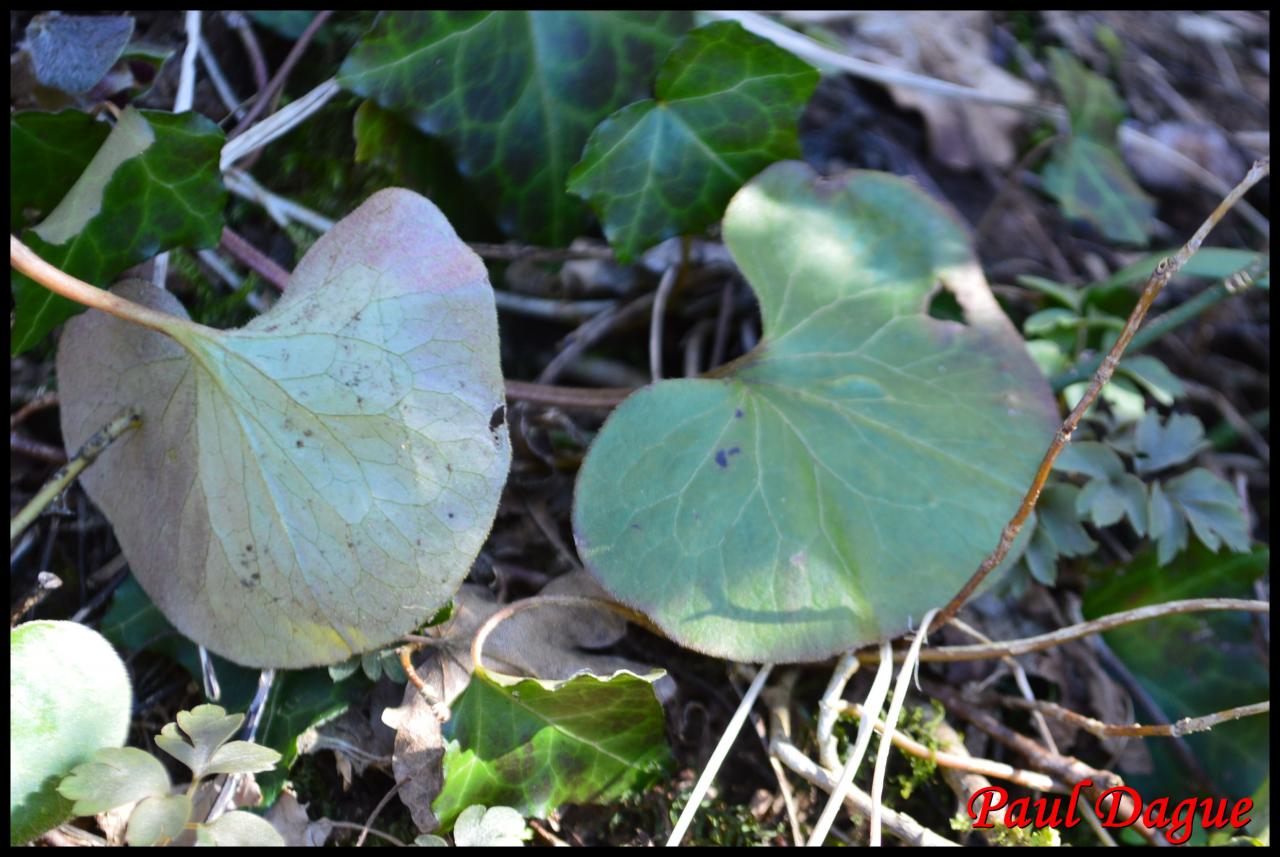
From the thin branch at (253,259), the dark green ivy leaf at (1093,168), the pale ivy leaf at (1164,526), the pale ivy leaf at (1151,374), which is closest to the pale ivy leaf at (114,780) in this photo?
the thin branch at (253,259)

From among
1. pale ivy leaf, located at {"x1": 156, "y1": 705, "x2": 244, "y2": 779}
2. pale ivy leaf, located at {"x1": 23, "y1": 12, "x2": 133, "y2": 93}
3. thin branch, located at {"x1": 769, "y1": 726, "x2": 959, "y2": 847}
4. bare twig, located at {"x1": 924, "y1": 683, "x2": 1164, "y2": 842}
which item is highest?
pale ivy leaf, located at {"x1": 23, "y1": 12, "x2": 133, "y2": 93}

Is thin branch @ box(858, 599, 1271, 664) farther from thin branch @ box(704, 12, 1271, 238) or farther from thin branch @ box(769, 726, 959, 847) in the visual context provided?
thin branch @ box(704, 12, 1271, 238)

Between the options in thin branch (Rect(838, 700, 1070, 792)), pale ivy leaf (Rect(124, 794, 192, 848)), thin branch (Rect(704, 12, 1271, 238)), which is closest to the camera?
pale ivy leaf (Rect(124, 794, 192, 848))

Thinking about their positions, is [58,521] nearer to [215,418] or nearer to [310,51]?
[215,418]

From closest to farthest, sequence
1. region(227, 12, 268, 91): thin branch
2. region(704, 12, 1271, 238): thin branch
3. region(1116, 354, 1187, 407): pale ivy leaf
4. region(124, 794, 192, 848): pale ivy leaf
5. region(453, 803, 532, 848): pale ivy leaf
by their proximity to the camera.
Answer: region(124, 794, 192, 848): pale ivy leaf, region(453, 803, 532, 848): pale ivy leaf, region(1116, 354, 1187, 407): pale ivy leaf, region(227, 12, 268, 91): thin branch, region(704, 12, 1271, 238): thin branch

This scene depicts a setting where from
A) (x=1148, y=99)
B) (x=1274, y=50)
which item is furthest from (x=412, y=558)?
(x=1274, y=50)

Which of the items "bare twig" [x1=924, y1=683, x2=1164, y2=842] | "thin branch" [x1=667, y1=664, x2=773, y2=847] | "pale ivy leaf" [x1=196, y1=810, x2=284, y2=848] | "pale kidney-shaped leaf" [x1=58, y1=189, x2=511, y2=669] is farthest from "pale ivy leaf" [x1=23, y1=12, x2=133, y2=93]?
"bare twig" [x1=924, y1=683, x2=1164, y2=842]

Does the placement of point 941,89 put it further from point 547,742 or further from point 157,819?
point 157,819

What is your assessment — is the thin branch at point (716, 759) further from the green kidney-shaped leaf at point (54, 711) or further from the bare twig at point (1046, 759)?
the green kidney-shaped leaf at point (54, 711)
